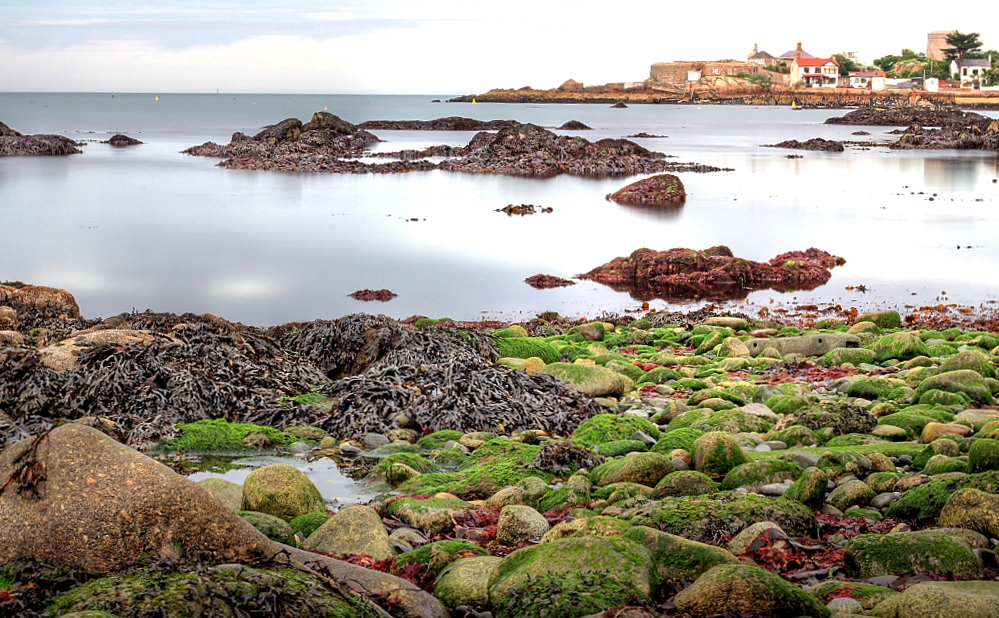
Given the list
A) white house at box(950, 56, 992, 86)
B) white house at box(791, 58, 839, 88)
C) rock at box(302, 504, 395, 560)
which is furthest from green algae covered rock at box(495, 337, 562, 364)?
white house at box(791, 58, 839, 88)

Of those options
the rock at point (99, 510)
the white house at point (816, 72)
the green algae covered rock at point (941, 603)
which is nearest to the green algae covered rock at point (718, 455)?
the green algae covered rock at point (941, 603)

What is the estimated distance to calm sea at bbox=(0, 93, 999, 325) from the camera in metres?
17.2

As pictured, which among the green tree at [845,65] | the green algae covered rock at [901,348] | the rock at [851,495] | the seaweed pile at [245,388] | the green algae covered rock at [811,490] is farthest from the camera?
the green tree at [845,65]

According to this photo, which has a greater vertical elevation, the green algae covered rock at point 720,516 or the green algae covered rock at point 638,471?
the green algae covered rock at point 720,516

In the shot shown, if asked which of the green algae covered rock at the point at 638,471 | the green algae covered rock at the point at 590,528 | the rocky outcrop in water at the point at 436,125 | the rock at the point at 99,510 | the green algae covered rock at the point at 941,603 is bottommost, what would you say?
the green algae covered rock at the point at 638,471

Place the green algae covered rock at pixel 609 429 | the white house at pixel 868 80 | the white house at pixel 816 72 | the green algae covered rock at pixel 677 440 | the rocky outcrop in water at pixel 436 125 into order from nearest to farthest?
the green algae covered rock at pixel 677 440 → the green algae covered rock at pixel 609 429 → the rocky outcrop in water at pixel 436 125 → the white house at pixel 868 80 → the white house at pixel 816 72

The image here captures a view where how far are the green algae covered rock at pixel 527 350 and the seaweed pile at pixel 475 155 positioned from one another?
30214 mm

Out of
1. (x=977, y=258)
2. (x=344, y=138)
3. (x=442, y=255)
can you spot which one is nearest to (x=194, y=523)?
(x=442, y=255)

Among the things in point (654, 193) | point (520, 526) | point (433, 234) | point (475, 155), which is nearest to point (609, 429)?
point (520, 526)

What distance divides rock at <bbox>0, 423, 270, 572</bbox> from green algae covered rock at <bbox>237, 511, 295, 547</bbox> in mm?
880

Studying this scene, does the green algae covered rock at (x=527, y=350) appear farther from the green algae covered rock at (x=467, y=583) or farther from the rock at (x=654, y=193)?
the rock at (x=654, y=193)

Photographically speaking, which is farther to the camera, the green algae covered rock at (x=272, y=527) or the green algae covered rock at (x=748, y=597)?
the green algae covered rock at (x=272, y=527)

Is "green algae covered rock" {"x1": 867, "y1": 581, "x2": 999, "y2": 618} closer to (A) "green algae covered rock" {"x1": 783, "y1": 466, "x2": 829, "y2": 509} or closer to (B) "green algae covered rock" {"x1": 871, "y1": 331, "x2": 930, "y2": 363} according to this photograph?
(A) "green algae covered rock" {"x1": 783, "y1": 466, "x2": 829, "y2": 509}

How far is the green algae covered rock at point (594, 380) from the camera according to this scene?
960 cm
